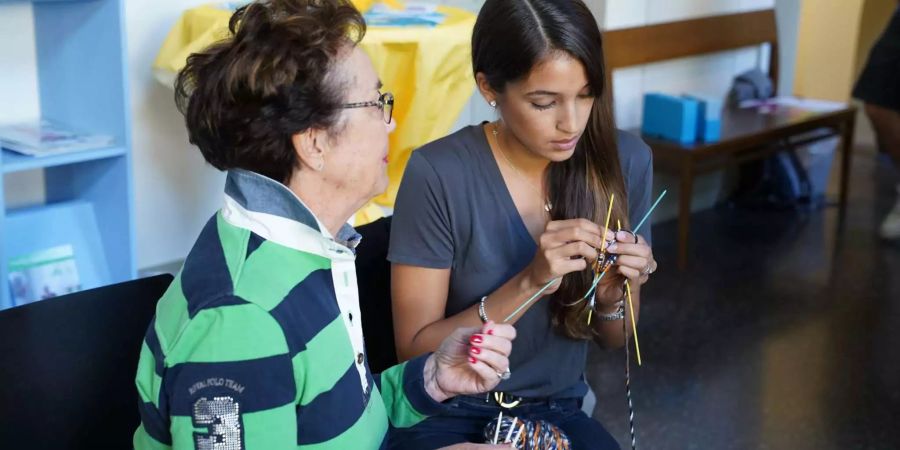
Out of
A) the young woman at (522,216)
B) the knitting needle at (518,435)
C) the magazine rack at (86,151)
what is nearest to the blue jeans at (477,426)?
the young woman at (522,216)

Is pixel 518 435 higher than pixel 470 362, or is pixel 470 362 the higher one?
pixel 470 362

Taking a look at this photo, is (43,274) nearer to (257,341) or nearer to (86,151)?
(86,151)

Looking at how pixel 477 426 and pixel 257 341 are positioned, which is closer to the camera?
pixel 257 341

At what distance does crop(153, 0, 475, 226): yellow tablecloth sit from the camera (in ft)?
10.3

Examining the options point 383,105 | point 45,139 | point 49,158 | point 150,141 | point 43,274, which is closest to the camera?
point 383,105

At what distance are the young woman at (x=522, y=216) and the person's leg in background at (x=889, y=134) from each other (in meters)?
3.27

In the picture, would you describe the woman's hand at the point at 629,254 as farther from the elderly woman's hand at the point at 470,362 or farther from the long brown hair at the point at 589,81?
the elderly woman's hand at the point at 470,362

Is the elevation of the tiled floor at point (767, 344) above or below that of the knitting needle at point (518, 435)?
below

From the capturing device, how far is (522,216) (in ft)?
6.13

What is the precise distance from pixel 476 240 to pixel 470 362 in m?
0.40

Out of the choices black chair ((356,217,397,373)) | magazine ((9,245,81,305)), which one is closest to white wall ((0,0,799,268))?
magazine ((9,245,81,305))

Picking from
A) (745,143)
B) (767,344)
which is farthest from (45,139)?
(745,143)

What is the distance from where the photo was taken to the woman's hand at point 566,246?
1624 mm

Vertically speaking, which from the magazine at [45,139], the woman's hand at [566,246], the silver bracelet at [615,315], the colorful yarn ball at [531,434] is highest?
the woman's hand at [566,246]
